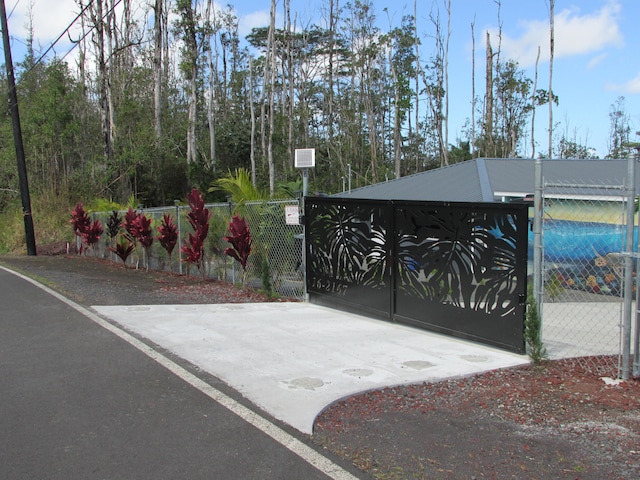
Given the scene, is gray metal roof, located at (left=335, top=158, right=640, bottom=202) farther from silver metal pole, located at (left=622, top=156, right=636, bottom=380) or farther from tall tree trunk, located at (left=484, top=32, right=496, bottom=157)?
tall tree trunk, located at (left=484, top=32, right=496, bottom=157)

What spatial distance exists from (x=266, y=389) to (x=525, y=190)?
11.3m

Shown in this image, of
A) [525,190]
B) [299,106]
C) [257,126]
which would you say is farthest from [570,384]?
[299,106]

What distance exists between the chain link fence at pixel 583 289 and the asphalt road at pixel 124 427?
3.66 m

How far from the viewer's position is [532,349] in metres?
5.85

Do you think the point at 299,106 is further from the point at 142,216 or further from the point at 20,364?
the point at 20,364

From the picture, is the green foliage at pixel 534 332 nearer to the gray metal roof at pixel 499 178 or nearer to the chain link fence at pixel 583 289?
the chain link fence at pixel 583 289

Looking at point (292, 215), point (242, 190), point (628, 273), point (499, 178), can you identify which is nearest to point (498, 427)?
point (628, 273)

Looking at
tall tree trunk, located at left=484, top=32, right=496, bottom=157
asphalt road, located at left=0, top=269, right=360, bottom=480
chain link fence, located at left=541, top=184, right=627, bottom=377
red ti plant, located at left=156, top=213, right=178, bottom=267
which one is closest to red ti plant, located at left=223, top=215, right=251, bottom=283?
red ti plant, located at left=156, top=213, right=178, bottom=267

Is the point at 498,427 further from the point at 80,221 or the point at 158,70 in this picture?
the point at 158,70

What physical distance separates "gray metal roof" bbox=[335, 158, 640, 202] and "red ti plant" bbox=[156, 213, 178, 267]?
17.1ft

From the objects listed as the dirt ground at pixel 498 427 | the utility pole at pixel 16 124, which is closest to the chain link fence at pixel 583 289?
the dirt ground at pixel 498 427

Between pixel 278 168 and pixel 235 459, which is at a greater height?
pixel 278 168

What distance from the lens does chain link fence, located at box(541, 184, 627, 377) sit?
6508mm

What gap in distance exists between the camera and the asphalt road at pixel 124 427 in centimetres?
359
